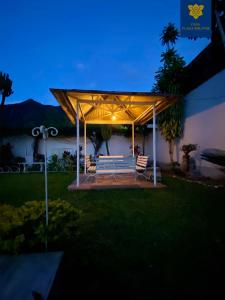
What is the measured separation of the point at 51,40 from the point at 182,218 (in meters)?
23.6

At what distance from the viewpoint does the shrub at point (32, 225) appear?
200 cm

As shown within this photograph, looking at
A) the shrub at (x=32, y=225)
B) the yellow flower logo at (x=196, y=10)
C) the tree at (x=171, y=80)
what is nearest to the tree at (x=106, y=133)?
the tree at (x=171, y=80)

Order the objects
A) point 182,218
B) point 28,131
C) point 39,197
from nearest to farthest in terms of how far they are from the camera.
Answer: point 182,218 < point 39,197 < point 28,131

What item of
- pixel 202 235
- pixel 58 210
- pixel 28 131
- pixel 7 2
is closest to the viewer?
pixel 58 210

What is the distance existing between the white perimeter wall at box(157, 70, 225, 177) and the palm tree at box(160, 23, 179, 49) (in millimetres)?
3578

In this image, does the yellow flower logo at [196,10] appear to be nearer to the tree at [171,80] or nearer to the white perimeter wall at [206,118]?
the white perimeter wall at [206,118]

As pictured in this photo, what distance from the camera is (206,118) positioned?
9.44 metres

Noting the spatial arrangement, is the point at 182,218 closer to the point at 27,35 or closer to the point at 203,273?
the point at 203,273

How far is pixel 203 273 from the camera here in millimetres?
2164

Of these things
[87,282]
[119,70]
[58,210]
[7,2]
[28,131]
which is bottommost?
[87,282]

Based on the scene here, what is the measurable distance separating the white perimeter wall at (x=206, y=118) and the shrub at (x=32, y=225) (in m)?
7.52

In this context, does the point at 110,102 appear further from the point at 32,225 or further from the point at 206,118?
the point at 32,225

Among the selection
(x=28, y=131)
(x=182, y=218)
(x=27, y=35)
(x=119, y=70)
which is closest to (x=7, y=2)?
(x=28, y=131)

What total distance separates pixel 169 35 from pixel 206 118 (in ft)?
19.3
